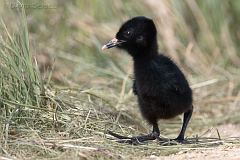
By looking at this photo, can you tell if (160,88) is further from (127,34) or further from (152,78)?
(127,34)

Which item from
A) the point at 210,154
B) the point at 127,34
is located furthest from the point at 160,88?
the point at 210,154

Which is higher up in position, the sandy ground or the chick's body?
the chick's body

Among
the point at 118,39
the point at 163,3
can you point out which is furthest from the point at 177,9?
the point at 118,39

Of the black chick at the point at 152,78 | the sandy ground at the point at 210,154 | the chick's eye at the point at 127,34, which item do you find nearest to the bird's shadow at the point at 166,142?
the black chick at the point at 152,78

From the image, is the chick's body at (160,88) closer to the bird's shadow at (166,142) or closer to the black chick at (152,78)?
the black chick at (152,78)

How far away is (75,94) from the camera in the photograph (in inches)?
268

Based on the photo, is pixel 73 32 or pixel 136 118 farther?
pixel 73 32

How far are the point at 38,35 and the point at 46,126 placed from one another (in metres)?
4.23

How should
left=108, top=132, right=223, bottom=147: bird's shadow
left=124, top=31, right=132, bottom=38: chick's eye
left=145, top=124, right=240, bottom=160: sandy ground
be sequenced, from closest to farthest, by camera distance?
left=145, top=124, right=240, bottom=160: sandy ground, left=108, top=132, right=223, bottom=147: bird's shadow, left=124, top=31, right=132, bottom=38: chick's eye

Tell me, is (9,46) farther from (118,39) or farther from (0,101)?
(118,39)

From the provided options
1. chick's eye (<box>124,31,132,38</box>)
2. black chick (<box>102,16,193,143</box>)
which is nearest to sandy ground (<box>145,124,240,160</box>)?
black chick (<box>102,16,193,143</box>)

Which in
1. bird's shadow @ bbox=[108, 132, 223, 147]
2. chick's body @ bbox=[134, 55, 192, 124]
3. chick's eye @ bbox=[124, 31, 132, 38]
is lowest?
bird's shadow @ bbox=[108, 132, 223, 147]

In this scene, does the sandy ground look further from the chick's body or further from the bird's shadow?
the chick's body

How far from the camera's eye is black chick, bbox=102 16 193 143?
567 cm
